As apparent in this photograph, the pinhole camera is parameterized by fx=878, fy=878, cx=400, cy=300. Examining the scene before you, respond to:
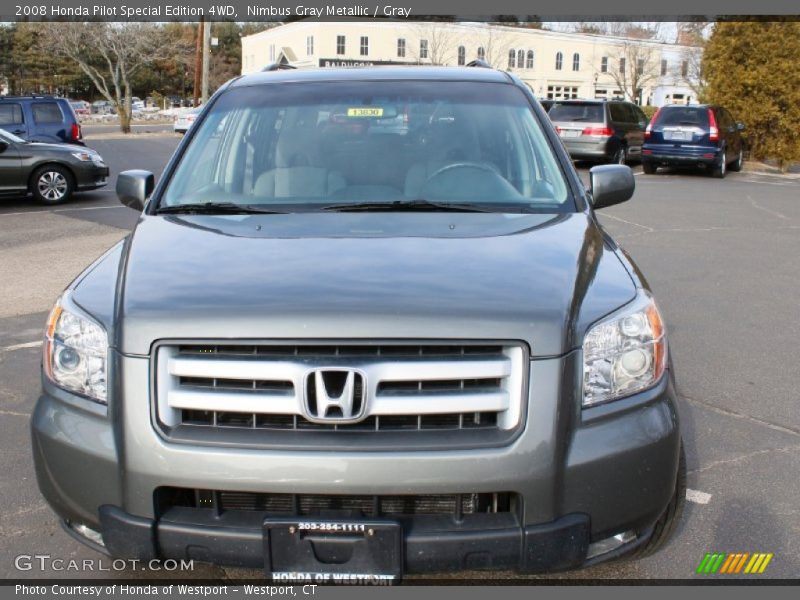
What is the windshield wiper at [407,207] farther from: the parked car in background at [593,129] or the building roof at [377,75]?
the parked car in background at [593,129]

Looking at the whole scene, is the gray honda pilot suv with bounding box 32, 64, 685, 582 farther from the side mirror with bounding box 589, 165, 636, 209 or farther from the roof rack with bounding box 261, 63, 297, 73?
the roof rack with bounding box 261, 63, 297, 73

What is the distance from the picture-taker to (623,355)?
270cm

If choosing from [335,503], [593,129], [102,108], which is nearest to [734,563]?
[335,503]

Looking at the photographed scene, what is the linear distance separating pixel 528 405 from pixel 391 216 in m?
1.21

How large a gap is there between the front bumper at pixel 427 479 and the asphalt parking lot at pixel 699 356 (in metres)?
0.65

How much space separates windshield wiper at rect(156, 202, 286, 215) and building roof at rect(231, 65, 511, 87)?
3.38 feet

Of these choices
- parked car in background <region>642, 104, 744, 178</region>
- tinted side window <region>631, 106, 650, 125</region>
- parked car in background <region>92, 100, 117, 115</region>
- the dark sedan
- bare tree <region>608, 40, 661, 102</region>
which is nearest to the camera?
the dark sedan

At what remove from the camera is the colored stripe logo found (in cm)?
320

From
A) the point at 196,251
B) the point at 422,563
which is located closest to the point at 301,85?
the point at 196,251

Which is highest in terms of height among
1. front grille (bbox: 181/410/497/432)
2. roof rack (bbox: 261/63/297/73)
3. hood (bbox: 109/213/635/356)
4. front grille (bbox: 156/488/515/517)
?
roof rack (bbox: 261/63/297/73)

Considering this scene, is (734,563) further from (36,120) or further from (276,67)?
(36,120)

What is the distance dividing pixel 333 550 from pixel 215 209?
170cm

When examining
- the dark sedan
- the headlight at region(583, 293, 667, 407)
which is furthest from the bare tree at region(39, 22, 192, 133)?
the headlight at region(583, 293, 667, 407)

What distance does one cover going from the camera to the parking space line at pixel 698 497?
12.3ft
